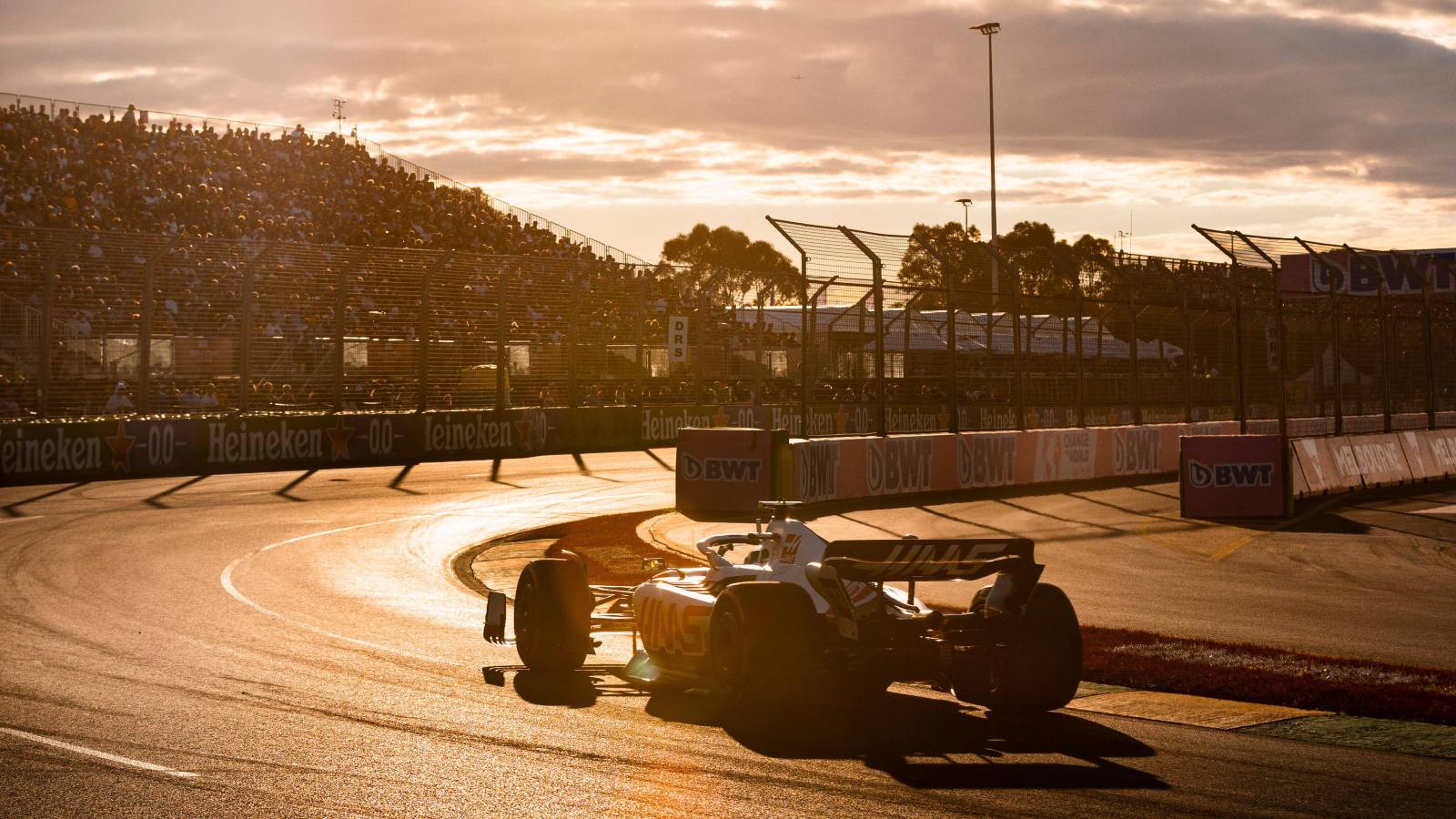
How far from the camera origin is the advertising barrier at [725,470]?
66.8 feet

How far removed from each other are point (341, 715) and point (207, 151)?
41874 millimetres

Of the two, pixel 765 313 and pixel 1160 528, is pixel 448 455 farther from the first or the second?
pixel 1160 528

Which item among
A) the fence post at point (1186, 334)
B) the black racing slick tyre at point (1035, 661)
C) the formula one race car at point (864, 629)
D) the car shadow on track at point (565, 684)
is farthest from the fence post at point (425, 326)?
the black racing slick tyre at point (1035, 661)

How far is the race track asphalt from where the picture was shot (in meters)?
6.29

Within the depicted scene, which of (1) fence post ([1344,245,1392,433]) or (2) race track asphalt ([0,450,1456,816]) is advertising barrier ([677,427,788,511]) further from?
(1) fence post ([1344,245,1392,433])

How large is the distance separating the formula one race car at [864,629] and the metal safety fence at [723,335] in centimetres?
1239

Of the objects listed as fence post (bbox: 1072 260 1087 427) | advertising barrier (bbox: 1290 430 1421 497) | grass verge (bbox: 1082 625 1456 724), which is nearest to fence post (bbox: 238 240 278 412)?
fence post (bbox: 1072 260 1087 427)

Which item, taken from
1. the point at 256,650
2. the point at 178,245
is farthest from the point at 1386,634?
the point at 178,245

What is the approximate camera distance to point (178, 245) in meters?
28.9

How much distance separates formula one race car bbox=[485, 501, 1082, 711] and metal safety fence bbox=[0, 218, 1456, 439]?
12.4m

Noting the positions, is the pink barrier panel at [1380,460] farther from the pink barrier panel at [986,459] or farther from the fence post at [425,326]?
the fence post at [425,326]

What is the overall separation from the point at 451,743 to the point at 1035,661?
3.13 metres

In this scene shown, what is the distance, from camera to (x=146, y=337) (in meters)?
27.1

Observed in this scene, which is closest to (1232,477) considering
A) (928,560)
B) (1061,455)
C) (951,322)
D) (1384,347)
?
(951,322)
